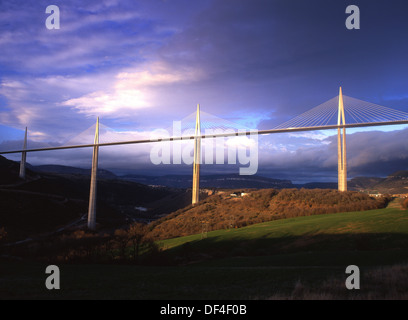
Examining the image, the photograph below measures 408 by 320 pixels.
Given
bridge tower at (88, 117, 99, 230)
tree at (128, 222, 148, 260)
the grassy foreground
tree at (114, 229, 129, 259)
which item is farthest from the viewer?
bridge tower at (88, 117, 99, 230)

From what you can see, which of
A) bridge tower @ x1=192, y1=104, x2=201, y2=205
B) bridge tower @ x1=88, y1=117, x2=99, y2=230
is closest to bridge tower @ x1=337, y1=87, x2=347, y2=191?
bridge tower @ x1=192, y1=104, x2=201, y2=205

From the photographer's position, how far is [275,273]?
1336 cm

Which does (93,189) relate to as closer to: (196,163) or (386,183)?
(196,163)

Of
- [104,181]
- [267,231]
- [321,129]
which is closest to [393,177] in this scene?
[321,129]

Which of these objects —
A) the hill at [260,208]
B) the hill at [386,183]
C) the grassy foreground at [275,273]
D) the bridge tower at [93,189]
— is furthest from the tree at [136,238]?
the hill at [386,183]

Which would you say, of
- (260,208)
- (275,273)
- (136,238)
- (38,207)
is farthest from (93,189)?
(275,273)

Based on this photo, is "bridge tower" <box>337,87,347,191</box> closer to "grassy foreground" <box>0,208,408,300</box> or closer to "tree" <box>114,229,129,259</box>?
"grassy foreground" <box>0,208,408,300</box>

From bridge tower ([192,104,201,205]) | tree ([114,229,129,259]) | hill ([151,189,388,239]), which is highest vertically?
bridge tower ([192,104,201,205])

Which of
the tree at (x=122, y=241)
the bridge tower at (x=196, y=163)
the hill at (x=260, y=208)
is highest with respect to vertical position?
the bridge tower at (x=196, y=163)

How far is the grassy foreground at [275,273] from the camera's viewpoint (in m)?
10.0

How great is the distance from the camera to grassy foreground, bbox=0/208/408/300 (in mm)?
10023

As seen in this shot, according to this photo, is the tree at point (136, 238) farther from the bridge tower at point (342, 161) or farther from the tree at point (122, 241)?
the bridge tower at point (342, 161)
